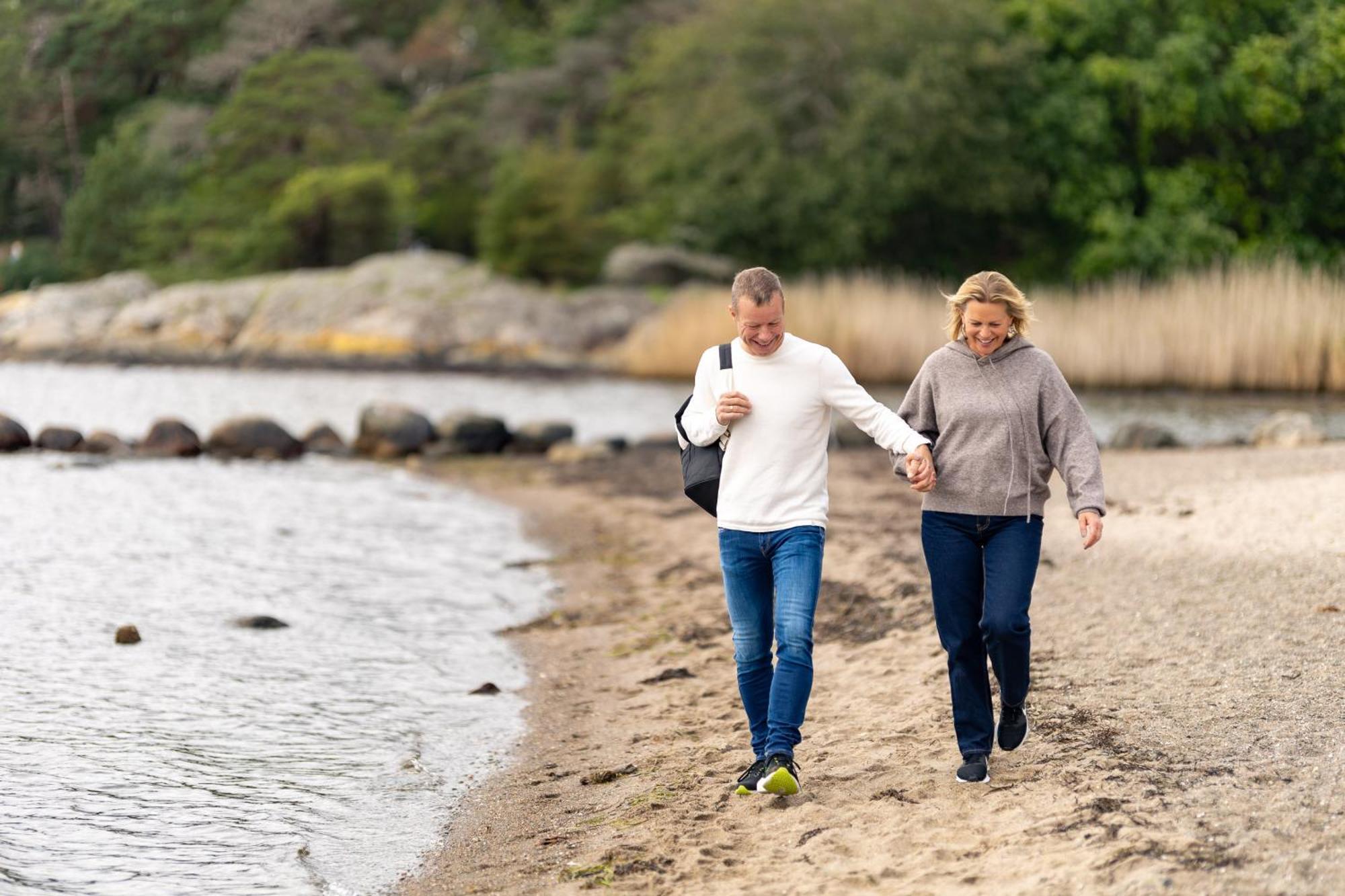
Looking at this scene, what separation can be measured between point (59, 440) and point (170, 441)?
5.67ft

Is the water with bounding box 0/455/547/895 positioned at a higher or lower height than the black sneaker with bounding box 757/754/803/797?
lower

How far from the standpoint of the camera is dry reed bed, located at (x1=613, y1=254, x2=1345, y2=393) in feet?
80.1

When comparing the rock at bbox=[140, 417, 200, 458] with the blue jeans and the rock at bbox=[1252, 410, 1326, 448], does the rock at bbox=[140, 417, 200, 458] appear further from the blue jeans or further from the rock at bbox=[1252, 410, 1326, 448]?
the blue jeans

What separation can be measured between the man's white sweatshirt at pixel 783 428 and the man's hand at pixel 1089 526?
60 centimetres

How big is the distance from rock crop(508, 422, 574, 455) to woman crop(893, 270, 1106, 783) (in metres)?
17.2

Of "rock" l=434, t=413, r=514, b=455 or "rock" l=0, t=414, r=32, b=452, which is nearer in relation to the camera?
"rock" l=0, t=414, r=32, b=452

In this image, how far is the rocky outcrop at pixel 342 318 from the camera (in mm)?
41875

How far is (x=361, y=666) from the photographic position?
30.1 ft

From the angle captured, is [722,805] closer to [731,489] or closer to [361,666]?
Answer: [731,489]

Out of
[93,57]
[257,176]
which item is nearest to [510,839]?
[93,57]

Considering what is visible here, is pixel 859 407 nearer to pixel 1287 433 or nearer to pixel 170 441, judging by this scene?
pixel 1287 433

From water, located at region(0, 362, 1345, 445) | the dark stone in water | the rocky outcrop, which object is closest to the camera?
the dark stone in water

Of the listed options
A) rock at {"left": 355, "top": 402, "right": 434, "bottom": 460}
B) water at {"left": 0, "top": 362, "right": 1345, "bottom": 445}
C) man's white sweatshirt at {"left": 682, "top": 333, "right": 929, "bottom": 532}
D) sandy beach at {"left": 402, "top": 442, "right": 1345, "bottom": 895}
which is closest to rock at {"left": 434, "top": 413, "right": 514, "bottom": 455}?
rock at {"left": 355, "top": 402, "right": 434, "bottom": 460}

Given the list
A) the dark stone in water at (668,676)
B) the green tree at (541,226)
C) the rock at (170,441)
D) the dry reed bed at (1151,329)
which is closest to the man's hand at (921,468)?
the dark stone in water at (668,676)
